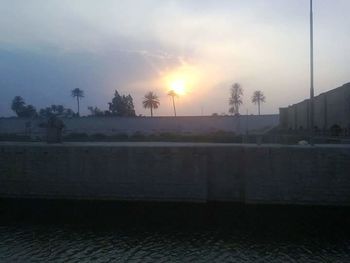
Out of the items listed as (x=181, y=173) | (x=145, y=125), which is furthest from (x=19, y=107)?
(x=181, y=173)

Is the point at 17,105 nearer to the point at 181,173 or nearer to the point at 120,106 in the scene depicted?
the point at 120,106

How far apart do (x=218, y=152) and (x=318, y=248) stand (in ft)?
39.0

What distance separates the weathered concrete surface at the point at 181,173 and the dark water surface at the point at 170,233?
1.26m

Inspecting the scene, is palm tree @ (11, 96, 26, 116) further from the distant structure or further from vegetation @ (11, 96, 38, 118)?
the distant structure

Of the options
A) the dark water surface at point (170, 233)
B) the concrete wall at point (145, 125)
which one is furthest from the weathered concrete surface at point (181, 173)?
the concrete wall at point (145, 125)

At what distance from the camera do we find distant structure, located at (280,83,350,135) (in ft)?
169

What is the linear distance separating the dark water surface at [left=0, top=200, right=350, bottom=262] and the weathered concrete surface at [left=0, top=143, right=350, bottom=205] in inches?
49.7

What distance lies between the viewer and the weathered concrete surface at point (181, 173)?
31781 millimetres

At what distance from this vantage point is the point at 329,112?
58625 mm

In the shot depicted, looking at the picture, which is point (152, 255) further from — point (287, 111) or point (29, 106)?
point (29, 106)

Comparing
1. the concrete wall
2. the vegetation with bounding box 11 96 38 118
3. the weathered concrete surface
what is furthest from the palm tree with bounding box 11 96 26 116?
the weathered concrete surface

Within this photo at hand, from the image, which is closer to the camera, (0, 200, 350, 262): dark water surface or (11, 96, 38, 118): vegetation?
(0, 200, 350, 262): dark water surface

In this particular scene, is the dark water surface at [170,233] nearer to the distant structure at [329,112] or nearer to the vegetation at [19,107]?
the distant structure at [329,112]

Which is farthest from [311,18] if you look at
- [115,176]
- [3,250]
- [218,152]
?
[3,250]
